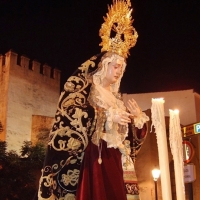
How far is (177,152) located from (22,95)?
22.6m

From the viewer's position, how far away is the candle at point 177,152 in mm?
4801

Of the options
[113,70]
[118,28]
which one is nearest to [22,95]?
[118,28]

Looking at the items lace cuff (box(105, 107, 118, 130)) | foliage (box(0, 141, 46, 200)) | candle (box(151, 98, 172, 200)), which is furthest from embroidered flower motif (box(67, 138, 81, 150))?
foliage (box(0, 141, 46, 200))

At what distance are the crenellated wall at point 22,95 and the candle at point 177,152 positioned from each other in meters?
20.4

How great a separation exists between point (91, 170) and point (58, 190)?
0.26m

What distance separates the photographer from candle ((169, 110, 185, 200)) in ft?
15.8

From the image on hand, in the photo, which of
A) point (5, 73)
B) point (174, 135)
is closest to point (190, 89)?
point (174, 135)

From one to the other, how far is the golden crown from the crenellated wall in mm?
22579

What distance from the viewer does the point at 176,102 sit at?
1714 centimetres

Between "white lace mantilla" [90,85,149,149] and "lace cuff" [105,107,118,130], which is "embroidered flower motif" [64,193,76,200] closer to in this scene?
"white lace mantilla" [90,85,149,149]

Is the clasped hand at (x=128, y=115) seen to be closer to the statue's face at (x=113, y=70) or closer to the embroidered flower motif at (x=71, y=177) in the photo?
the statue's face at (x=113, y=70)

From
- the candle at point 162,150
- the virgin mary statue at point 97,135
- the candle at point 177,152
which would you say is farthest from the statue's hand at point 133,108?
the candle at point 177,152

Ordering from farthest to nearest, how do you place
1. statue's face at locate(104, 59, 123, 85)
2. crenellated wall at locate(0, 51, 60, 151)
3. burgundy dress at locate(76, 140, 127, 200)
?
crenellated wall at locate(0, 51, 60, 151), statue's face at locate(104, 59, 123, 85), burgundy dress at locate(76, 140, 127, 200)

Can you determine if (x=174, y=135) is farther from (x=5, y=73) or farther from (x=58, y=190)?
(x=5, y=73)
